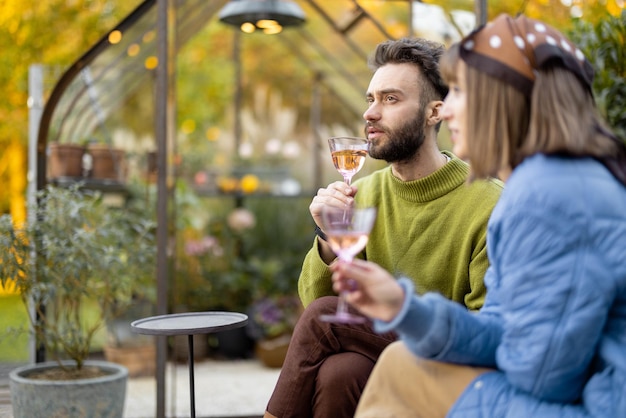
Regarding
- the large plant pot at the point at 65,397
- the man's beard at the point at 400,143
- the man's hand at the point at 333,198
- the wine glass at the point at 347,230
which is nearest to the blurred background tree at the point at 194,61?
the man's beard at the point at 400,143

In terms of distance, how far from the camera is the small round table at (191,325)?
88.0 inches

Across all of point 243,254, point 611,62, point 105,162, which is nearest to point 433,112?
point 611,62

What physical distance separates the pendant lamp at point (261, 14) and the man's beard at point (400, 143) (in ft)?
6.64

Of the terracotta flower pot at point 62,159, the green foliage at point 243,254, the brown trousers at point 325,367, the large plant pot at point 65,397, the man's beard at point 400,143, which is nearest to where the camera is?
the brown trousers at point 325,367

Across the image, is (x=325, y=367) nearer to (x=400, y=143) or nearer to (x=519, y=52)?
(x=400, y=143)

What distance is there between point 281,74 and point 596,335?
8.09 metres

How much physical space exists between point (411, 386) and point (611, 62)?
2825 mm

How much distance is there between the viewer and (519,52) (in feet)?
5.08

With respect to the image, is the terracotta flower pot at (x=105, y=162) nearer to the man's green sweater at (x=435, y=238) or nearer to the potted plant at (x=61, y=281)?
the potted plant at (x=61, y=281)

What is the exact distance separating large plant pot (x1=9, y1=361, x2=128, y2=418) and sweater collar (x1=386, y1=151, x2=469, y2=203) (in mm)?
1654

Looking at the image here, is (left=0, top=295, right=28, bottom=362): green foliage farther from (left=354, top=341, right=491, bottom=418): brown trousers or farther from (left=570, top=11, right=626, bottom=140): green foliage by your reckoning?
(left=570, top=11, right=626, bottom=140): green foliage

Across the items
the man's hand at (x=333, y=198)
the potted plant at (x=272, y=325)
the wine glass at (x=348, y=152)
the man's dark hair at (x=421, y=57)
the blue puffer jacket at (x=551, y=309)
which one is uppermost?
the man's dark hair at (x=421, y=57)

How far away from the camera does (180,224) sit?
19.5 ft

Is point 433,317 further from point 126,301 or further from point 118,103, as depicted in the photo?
point 118,103
